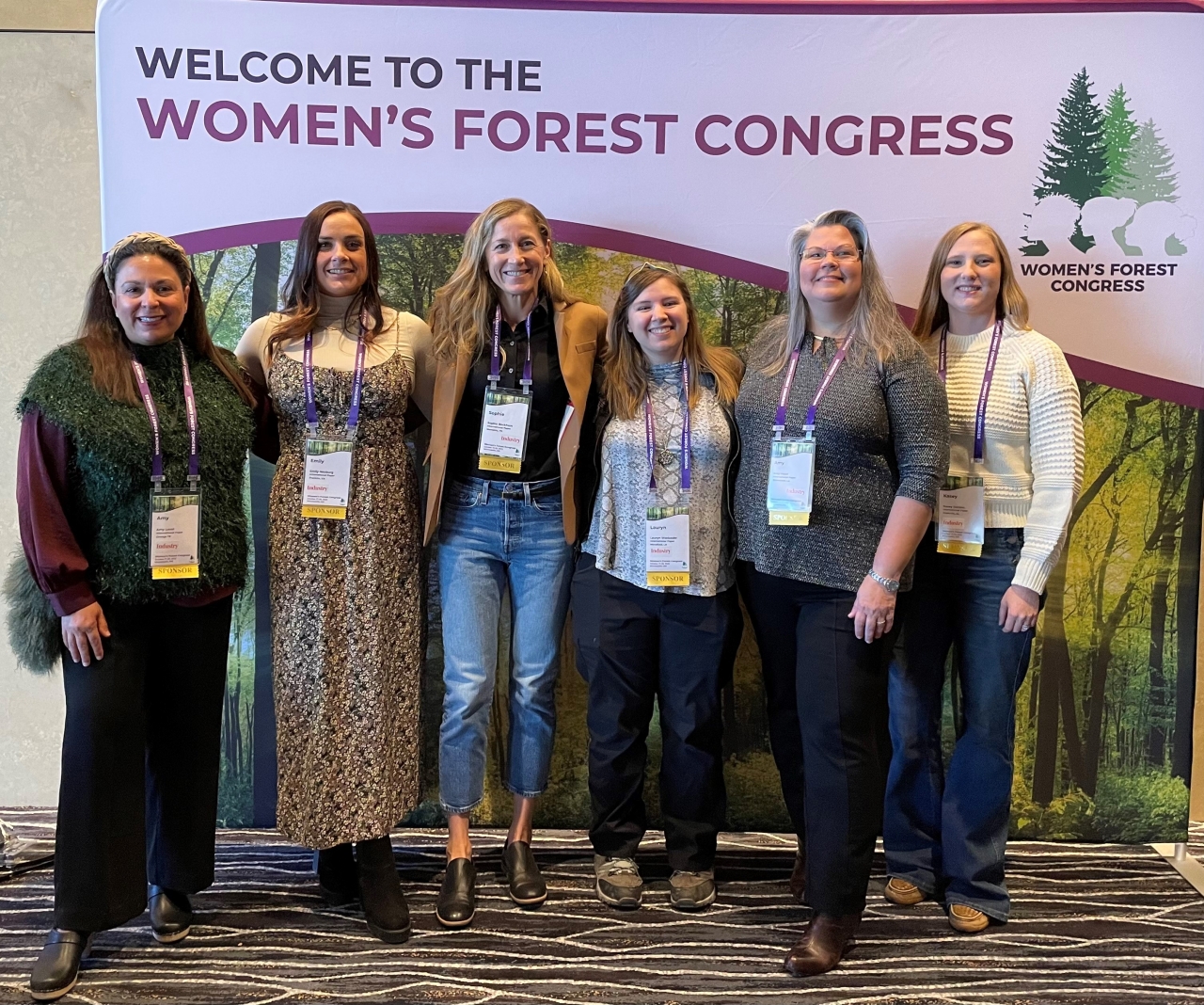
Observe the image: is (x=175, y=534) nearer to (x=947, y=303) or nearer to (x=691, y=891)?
(x=691, y=891)

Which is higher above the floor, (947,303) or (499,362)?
(947,303)

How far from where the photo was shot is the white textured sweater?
2348 millimetres

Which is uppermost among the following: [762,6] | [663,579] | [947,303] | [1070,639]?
[762,6]

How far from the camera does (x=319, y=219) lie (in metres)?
2.42

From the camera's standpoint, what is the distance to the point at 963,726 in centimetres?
255

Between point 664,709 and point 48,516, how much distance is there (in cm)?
157

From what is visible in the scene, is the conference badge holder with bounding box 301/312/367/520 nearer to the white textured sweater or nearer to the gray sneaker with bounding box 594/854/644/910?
the gray sneaker with bounding box 594/854/644/910

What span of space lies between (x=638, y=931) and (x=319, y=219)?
2.02m

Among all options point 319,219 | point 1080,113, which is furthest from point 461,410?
point 1080,113

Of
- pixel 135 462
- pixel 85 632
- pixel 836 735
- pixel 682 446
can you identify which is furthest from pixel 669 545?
pixel 85 632

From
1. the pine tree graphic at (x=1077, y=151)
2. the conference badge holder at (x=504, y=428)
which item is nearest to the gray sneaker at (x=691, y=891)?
the conference badge holder at (x=504, y=428)

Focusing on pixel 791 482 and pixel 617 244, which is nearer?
pixel 791 482

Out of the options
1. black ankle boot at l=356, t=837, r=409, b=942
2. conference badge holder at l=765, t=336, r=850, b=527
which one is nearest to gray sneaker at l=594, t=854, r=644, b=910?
black ankle boot at l=356, t=837, r=409, b=942

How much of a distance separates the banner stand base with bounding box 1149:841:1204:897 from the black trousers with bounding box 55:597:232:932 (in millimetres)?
2781
